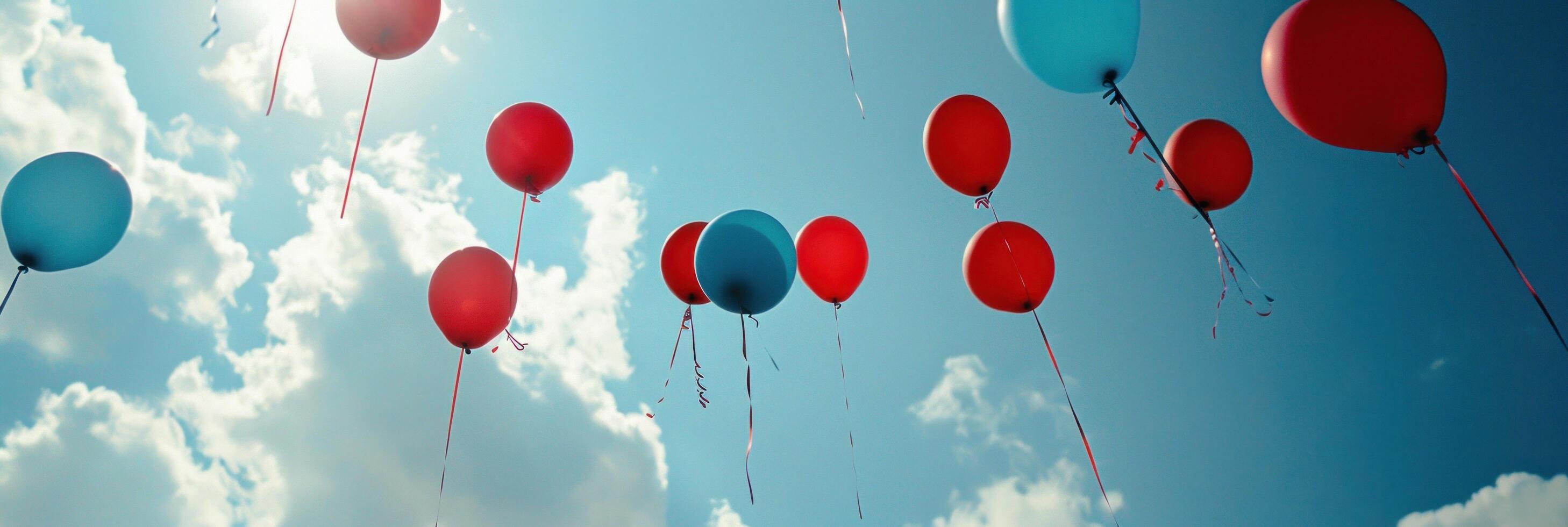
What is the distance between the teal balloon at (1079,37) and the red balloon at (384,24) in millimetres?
3437

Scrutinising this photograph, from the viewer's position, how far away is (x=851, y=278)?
5.50 m

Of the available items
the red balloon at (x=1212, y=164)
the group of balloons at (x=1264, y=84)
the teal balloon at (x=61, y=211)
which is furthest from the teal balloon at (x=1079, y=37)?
the teal balloon at (x=61, y=211)

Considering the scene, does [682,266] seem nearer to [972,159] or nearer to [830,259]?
[830,259]

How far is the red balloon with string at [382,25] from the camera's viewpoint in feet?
14.5

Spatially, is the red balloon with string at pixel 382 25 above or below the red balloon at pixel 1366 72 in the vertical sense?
above

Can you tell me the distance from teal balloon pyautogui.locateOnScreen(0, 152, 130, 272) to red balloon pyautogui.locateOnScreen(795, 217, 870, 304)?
4.52m

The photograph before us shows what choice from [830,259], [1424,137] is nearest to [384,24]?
[830,259]

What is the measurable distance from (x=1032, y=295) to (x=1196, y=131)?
4.83ft

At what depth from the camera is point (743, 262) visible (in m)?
4.45

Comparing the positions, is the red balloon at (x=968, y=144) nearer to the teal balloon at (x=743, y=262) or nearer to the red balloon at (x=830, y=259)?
the red balloon at (x=830, y=259)

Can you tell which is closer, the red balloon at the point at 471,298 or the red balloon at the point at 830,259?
the red balloon at the point at 471,298

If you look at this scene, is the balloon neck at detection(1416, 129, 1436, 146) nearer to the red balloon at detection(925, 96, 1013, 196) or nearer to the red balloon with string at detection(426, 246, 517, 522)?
the red balloon at detection(925, 96, 1013, 196)

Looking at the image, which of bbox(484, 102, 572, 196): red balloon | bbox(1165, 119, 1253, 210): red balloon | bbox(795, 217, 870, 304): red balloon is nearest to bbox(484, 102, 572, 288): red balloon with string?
bbox(484, 102, 572, 196): red balloon

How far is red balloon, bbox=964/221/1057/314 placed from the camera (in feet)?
16.2
